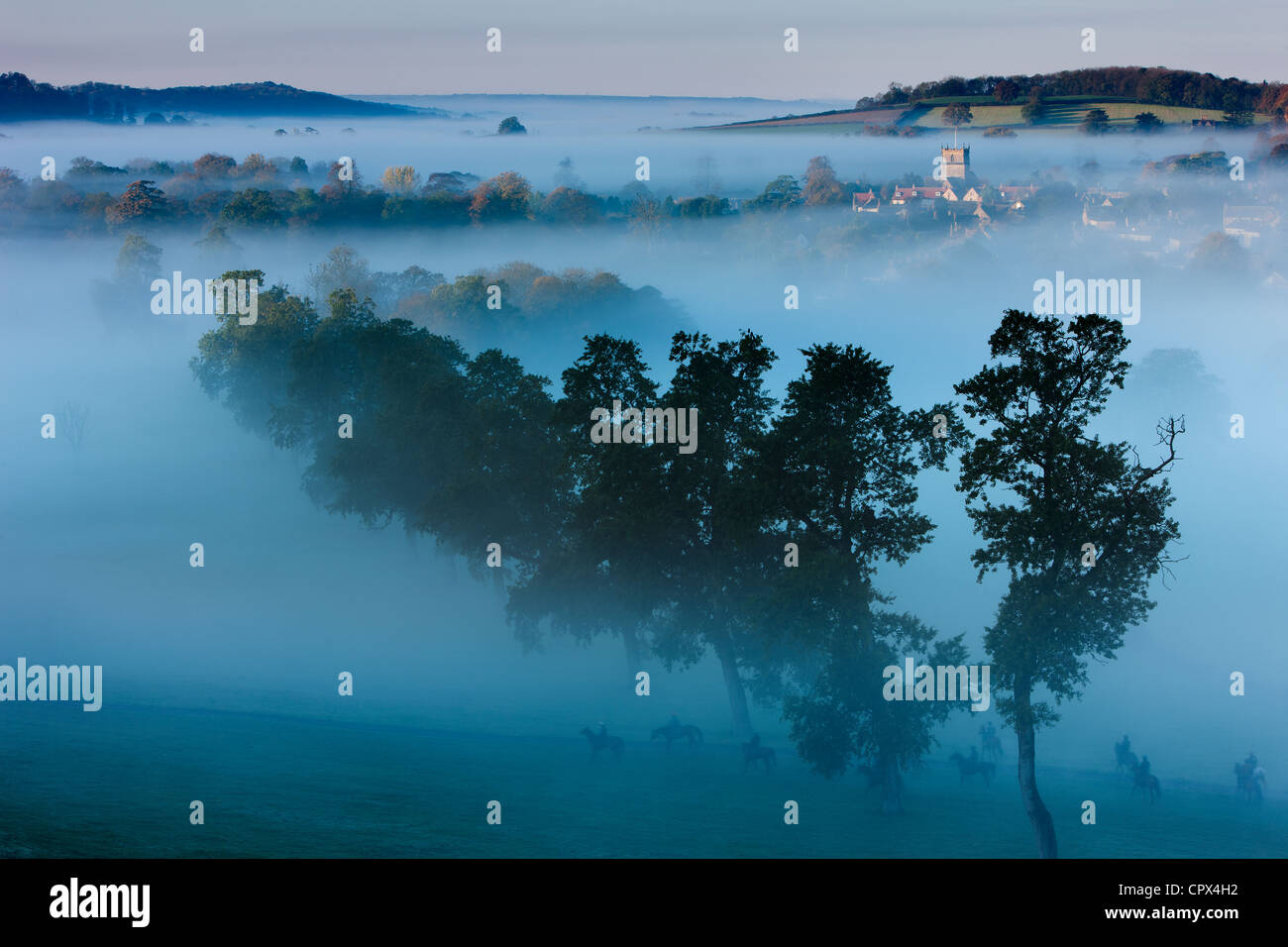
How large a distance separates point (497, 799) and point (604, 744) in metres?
6.90

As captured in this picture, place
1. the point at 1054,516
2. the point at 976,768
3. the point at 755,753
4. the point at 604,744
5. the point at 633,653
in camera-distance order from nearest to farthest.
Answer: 1. the point at 1054,516
2. the point at 755,753
3. the point at 976,768
4. the point at 604,744
5. the point at 633,653

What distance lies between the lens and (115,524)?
366 feet

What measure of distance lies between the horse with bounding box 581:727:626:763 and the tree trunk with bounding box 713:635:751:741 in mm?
5645

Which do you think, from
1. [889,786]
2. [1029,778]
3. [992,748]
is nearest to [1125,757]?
[992,748]

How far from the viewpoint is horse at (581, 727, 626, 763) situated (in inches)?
2080

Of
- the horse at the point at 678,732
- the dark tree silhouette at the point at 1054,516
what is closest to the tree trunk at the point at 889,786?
the dark tree silhouette at the point at 1054,516

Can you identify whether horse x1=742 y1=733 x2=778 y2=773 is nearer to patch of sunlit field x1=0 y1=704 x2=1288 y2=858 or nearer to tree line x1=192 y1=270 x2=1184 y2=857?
patch of sunlit field x1=0 y1=704 x2=1288 y2=858

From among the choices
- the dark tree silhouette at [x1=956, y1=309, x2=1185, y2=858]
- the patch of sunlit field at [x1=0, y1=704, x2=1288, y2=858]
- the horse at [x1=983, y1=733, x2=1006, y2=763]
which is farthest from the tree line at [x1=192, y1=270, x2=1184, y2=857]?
the horse at [x1=983, y1=733, x2=1006, y2=763]

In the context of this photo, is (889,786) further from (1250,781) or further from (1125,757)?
(1250,781)

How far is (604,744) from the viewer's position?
53.1m

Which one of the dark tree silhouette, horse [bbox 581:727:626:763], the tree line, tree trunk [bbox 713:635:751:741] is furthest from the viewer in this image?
tree trunk [bbox 713:635:751:741]

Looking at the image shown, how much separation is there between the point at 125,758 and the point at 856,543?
30.8 metres
